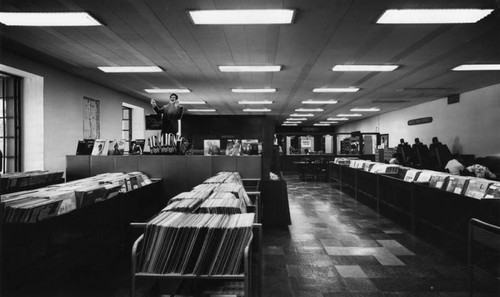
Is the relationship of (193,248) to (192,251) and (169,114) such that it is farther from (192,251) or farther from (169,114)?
(169,114)

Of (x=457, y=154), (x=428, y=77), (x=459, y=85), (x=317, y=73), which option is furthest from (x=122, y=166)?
(x=457, y=154)

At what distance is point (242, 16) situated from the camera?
3615 millimetres

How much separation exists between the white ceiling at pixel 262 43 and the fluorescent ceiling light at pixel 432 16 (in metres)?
0.11

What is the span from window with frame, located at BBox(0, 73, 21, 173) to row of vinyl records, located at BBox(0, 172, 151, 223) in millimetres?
3036

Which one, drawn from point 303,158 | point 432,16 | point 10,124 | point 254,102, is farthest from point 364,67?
point 303,158

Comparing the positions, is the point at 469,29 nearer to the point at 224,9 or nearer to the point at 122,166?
the point at 224,9

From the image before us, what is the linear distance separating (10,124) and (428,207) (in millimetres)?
7012

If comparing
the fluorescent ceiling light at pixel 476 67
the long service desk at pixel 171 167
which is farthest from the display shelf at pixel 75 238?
the fluorescent ceiling light at pixel 476 67

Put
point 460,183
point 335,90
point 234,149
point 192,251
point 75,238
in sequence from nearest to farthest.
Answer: point 192,251 → point 75,238 → point 460,183 → point 234,149 → point 335,90

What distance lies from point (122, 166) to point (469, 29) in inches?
193

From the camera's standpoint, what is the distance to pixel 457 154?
Result: 9.20m

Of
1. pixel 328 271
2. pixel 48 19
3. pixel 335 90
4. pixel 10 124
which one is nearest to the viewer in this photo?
pixel 328 271

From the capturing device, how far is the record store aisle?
10.1 feet

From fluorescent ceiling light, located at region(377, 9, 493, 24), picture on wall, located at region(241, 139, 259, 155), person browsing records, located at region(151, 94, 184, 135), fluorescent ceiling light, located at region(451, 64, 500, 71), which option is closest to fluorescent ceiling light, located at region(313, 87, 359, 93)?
fluorescent ceiling light, located at region(451, 64, 500, 71)
